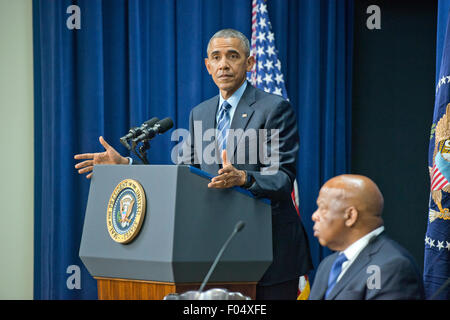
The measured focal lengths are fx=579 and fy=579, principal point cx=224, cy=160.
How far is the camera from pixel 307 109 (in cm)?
540

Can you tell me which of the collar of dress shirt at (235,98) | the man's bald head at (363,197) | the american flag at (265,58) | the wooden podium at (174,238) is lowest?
the wooden podium at (174,238)

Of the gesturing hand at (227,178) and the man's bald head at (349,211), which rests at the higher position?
the gesturing hand at (227,178)

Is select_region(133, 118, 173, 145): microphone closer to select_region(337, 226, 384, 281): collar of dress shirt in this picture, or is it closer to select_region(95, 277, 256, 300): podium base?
select_region(95, 277, 256, 300): podium base

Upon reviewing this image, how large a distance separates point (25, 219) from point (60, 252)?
1.44ft

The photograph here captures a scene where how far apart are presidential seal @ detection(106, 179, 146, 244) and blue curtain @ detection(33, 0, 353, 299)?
2.41 m

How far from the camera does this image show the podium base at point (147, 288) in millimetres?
2389

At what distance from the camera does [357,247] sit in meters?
2.15

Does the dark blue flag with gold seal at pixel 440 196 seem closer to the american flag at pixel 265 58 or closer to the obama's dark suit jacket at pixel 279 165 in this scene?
the obama's dark suit jacket at pixel 279 165

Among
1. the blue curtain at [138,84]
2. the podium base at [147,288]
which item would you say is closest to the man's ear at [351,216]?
the podium base at [147,288]

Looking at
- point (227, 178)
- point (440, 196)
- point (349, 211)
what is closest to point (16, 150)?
point (227, 178)

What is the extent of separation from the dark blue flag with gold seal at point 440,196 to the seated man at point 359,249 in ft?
3.86
